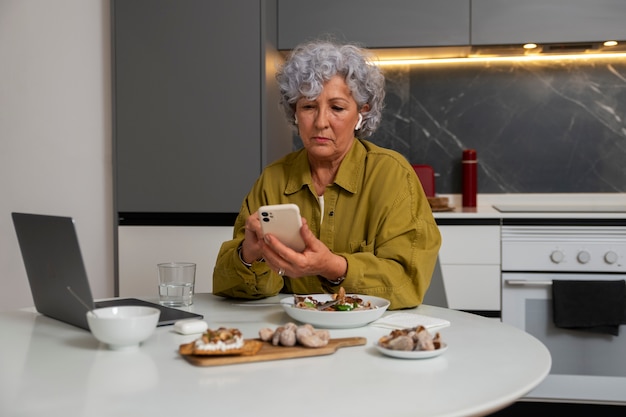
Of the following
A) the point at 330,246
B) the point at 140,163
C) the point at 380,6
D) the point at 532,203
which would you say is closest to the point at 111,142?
the point at 140,163

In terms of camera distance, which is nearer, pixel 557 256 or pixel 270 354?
pixel 270 354

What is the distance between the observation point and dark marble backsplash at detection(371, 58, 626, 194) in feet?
12.2

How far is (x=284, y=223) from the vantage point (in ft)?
5.35

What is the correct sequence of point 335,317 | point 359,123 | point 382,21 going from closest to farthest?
1. point 335,317
2. point 359,123
3. point 382,21

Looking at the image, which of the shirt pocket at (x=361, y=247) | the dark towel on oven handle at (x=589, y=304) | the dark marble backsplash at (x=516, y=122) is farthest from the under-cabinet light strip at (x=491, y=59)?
the shirt pocket at (x=361, y=247)

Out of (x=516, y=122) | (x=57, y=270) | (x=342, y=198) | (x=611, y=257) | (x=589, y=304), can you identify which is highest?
(x=516, y=122)

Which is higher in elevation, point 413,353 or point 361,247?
point 361,247

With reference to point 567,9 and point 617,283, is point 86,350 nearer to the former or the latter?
point 617,283

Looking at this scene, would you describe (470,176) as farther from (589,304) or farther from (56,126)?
(56,126)

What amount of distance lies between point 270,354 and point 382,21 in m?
2.42

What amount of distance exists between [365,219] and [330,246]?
12 centimetres

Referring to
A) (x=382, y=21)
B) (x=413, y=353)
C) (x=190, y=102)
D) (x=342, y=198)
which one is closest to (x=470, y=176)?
(x=382, y=21)

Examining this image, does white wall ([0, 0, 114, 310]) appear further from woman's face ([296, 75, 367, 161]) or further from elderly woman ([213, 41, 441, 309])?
woman's face ([296, 75, 367, 161])

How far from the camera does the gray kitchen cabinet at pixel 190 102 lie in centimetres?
331
